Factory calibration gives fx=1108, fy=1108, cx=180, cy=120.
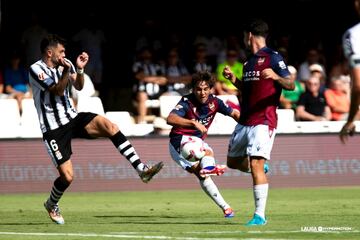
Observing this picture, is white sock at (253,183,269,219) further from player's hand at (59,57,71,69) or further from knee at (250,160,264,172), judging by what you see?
player's hand at (59,57,71,69)

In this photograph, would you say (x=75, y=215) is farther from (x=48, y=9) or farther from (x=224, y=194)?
(x=48, y=9)

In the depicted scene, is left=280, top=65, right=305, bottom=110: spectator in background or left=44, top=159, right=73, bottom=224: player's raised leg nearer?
left=44, top=159, right=73, bottom=224: player's raised leg

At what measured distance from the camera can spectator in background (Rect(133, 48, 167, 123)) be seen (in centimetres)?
2103

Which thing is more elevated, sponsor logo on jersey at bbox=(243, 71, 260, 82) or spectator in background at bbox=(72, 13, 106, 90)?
sponsor logo on jersey at bbox=(243, 71, 260, 82)

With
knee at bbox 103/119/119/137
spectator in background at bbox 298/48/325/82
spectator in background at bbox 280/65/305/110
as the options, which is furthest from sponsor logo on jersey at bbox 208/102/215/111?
spectator in background at bbox 298/48/325/82

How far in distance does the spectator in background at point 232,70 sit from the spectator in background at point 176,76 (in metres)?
0.59

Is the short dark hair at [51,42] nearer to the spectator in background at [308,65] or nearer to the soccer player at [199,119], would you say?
the soccer player at [199,119]

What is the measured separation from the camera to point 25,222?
12.8 m

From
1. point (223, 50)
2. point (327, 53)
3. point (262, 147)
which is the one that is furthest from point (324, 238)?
point (327, 53)

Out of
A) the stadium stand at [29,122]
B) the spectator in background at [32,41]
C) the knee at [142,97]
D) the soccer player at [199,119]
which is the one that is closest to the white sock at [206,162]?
the soccer player at [199,119]

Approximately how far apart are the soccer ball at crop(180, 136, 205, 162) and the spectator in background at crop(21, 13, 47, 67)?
8.47m

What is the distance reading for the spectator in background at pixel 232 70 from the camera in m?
20.9

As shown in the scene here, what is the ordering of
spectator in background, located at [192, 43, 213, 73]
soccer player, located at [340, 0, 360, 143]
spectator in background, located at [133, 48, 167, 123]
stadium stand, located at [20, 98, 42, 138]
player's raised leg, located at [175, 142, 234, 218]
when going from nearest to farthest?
soccer player, located at [340, 0, 360, 143], player's raised leg, located at [175, 142, 234, 218], stadium stand, located at [20, 98, 42, 138], spectator in background, located at [133, 48, 167, 123], spectator in background, located at [192, 43, 213, 73]

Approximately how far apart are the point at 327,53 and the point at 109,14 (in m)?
4.81
